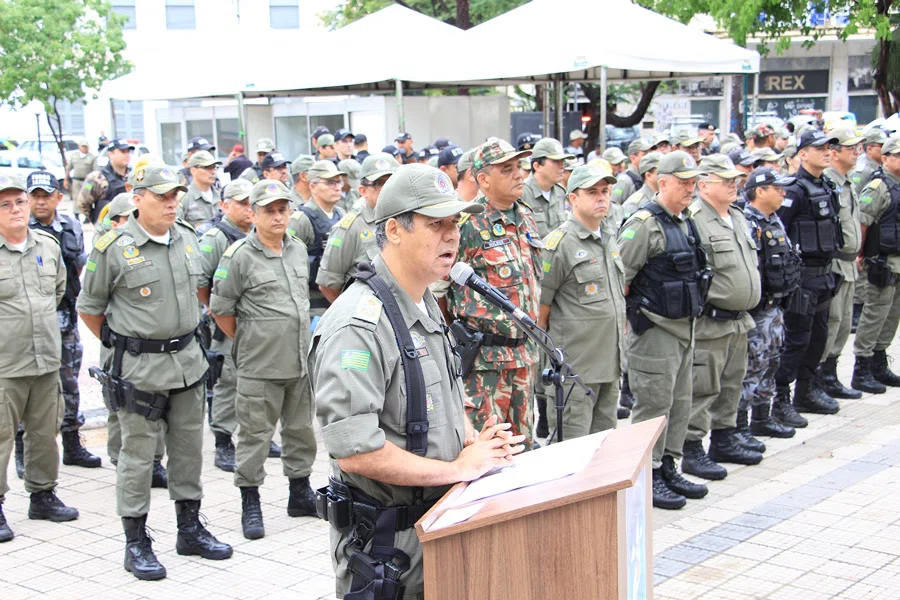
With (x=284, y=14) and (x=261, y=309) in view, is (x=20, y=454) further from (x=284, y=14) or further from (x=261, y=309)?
(x=284, y=14)

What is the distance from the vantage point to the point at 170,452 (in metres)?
5.82

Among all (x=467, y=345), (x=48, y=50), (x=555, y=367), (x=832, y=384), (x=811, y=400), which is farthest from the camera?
(x=48, y=50)

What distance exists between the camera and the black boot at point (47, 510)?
6500 millimetres

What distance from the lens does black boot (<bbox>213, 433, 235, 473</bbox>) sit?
761 centimetres

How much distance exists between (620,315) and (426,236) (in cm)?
332

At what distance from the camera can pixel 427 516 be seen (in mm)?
2713

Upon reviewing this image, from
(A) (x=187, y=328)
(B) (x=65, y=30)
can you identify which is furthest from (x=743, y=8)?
(B) (x=65, y=30)

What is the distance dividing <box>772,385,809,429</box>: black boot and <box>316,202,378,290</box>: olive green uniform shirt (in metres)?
3.79

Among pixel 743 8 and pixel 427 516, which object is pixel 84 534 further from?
pixel 743 8

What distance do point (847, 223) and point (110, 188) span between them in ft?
25.7

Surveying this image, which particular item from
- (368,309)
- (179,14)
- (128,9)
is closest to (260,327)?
(368,309)

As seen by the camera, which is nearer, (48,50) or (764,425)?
(764,425)

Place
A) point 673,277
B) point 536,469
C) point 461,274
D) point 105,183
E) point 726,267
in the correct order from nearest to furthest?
point 536,469 → point 461,274 → point 673,277 → point 726,267 → point 105,183

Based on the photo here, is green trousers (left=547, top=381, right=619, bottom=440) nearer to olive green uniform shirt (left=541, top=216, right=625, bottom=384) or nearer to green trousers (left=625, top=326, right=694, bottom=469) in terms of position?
olive green uniform shirt (left=541, top=216, right=625, bottom=384)
